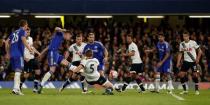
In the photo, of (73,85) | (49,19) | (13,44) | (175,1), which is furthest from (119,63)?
(13,44)

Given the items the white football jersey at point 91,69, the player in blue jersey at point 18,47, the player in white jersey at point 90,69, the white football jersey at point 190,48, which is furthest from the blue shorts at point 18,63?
the white football jersey at point 190,48

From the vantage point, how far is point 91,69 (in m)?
19.0

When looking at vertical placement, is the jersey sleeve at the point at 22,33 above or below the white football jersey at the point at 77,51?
above

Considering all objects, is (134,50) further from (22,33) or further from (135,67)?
(22,33)

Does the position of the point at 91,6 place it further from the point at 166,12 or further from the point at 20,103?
the point at 20,103

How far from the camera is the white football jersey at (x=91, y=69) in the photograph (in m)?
18.9

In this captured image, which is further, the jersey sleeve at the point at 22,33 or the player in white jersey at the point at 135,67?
the player in white jersey at the point at 135,67

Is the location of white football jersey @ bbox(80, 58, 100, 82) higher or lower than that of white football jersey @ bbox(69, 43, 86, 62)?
lower

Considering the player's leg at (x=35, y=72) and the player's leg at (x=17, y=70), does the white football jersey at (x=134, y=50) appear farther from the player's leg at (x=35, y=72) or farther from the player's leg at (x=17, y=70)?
the player's leg at (x=17, y=70)

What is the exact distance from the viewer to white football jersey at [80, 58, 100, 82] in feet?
62.1

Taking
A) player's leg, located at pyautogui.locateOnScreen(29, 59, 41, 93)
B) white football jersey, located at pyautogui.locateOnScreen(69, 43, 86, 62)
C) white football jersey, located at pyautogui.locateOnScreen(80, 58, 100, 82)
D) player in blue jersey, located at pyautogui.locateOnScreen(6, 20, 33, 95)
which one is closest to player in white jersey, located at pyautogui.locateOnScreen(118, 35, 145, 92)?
white football jersey, located at pyautogui.locateOnScreen(69, 43, 86, 62)

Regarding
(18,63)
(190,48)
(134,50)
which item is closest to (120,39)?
(134,50)

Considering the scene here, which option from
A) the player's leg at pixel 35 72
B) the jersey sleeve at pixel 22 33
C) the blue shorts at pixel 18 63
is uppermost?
the jersey sleeve at pixel 22 33

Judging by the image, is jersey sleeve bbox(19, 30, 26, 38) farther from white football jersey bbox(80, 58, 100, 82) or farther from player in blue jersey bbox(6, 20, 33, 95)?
white football jersey bbox(80, 58, 100, 82)
